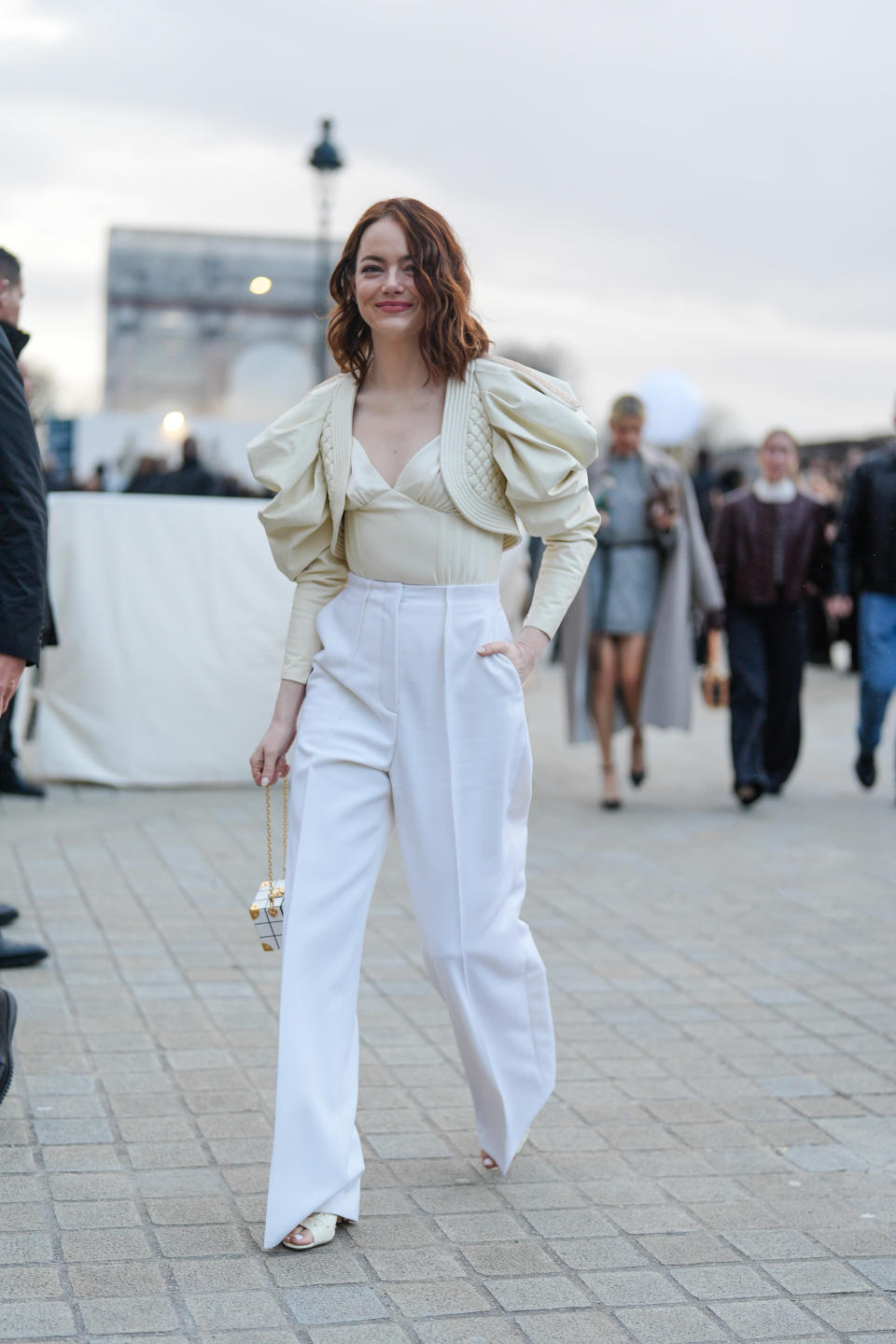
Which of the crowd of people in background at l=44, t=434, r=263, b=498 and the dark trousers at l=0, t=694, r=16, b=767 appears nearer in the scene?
the dark trousers at l=0, t=694, r=16, b=767

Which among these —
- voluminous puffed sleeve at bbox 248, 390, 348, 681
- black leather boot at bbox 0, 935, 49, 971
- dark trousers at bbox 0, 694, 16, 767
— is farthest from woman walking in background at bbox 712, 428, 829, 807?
voluminous puffed sleeve at bbox 248, 390, 348, 681

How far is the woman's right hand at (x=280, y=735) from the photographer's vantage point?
3.76 metres

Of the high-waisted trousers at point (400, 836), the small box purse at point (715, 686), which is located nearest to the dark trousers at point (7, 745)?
the small box purse at point (715, 686)

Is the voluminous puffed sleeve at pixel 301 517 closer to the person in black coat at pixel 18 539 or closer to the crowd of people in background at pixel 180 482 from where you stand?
the person in black coat at pixel 18 539

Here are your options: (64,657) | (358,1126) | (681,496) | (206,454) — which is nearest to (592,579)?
(681,496)

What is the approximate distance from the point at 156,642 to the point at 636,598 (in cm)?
247

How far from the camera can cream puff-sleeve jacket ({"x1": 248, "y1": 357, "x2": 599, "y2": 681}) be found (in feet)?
12.0

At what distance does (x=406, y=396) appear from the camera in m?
3.71

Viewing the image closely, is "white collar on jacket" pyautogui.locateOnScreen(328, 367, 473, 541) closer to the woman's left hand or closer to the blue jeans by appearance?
the woman's left hand

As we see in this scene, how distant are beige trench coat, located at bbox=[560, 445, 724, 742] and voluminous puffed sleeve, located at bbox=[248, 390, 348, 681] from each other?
529 cm

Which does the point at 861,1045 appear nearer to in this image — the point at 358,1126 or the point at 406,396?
the point at 358,1126

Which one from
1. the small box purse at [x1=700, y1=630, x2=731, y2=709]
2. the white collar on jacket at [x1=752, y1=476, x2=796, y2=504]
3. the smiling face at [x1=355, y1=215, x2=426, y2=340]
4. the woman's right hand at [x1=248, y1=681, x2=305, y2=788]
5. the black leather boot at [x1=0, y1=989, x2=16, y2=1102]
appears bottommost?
the black leather boot at [x1=0, y1=989, x2=16, y2=1102]

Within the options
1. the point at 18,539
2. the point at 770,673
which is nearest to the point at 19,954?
the point at 18,539

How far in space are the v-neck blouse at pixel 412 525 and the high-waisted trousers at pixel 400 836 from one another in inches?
1.5
